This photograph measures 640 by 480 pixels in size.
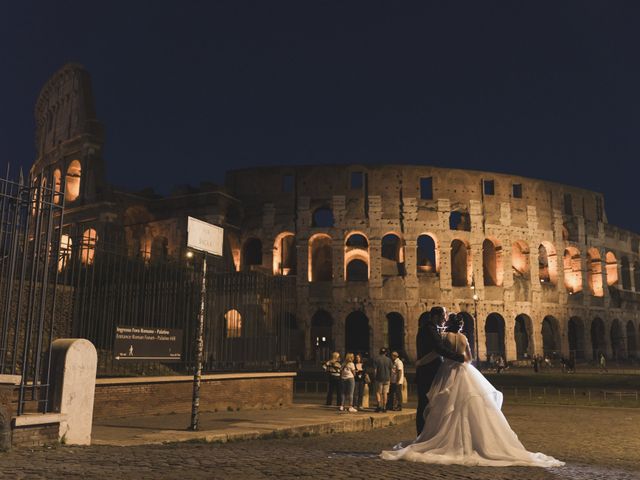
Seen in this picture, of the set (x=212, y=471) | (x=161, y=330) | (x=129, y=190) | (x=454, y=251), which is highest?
(x=129, y=190)

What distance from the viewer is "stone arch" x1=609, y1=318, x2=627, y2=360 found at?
40750mm

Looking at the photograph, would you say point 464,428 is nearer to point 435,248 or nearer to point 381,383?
point 381,383

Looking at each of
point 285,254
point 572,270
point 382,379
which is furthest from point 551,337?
point 382,379

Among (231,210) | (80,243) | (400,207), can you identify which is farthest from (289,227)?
(80,243)

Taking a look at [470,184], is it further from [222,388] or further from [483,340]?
[222,388]

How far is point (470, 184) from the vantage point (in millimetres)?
35844

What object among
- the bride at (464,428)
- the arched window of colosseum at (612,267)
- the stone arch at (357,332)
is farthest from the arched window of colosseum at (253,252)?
the bride at (464,428)

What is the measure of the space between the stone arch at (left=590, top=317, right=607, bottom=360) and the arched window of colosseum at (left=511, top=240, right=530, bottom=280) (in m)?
7.05

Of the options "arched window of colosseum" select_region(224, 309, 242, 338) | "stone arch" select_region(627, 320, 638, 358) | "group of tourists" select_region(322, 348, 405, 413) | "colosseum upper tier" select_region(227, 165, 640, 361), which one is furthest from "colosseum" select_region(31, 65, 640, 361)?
"group of tourists" select_region(322, 348, 405, 413)

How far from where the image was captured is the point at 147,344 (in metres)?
10.5

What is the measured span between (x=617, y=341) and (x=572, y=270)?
6221mm

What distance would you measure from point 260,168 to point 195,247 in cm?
2714

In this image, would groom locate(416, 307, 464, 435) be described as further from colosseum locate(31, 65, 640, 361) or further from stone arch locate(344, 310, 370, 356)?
stone arch locate(344, 310, 370, 356)

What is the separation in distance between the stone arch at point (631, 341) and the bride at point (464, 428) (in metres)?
40.5
